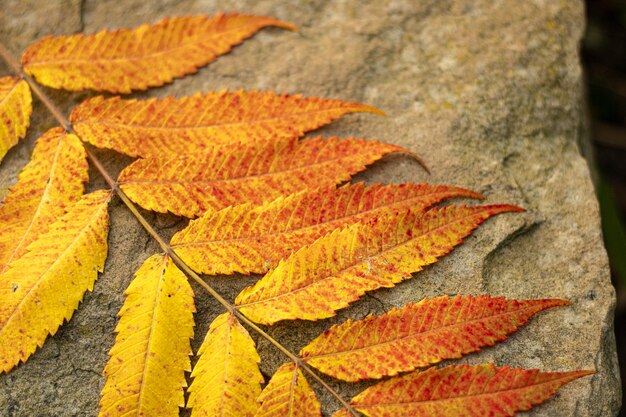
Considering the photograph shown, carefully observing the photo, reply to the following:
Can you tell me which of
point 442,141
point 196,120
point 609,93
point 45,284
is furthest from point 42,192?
point 609,93

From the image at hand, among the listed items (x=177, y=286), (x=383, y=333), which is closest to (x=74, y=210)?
(x=177, y=286)

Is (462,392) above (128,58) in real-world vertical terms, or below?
below

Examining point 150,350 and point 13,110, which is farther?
point 13,110

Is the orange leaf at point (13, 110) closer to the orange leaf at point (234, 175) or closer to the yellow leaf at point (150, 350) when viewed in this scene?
Result: the orange leaf at point (234, 175)

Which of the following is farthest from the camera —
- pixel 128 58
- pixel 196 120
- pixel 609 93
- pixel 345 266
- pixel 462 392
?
pixel 609 93

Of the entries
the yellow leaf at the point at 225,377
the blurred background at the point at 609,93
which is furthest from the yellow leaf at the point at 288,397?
the blurred background at the point at 609,93

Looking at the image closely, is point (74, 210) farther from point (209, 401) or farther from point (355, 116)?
point (355, 116)

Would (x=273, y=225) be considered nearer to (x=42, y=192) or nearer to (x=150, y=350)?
(x=150, y=350)

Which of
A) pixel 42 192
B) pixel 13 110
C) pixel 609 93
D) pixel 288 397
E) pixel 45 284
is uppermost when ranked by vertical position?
pixel 13 110
